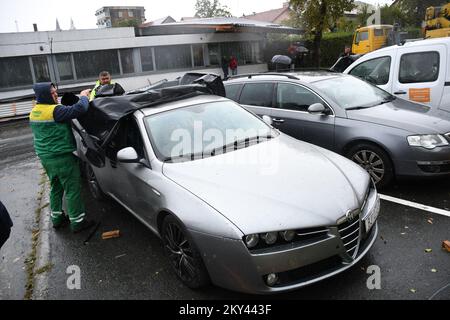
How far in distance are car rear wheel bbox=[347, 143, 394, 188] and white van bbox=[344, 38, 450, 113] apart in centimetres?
217

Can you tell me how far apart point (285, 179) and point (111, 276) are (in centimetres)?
192

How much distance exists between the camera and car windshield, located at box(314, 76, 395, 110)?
17.9 feet

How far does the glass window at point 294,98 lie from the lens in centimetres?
561

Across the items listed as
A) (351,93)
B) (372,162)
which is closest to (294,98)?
(351,93)

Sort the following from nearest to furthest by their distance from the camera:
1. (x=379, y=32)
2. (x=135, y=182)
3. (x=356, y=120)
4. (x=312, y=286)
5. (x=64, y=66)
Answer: (x=312, y=286), (x=135, y=182), (x=356, y=120), (x=64, y=66), (x=379, y=32)

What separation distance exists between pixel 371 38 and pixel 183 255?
71.2ft

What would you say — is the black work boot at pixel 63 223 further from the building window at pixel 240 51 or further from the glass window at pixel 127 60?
the building window at pixel 240 51

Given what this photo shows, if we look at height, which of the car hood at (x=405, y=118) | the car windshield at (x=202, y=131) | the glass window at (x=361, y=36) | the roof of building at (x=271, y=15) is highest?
the roof of building at (x=271, y=15)

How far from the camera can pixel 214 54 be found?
81.8ft

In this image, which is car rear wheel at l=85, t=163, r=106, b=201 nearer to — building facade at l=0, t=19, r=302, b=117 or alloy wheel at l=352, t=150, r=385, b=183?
alloy wheel at l=352, t=150, r=385, b=183

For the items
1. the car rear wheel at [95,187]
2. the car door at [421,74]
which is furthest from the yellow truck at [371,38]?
the car rear wheel at [95,187]

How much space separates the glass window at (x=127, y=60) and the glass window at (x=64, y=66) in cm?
279

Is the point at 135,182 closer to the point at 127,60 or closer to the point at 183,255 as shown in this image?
the point at 183,255

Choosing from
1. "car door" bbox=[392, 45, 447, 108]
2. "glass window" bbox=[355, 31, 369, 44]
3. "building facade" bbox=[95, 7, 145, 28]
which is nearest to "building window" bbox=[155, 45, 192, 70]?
"glass window" bbox=[355, 31, 369, 44]
